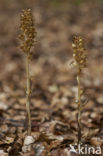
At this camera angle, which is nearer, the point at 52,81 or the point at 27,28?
the point at 27,28

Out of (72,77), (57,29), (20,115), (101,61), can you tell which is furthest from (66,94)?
(57,29)

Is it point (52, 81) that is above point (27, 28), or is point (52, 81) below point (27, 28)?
below

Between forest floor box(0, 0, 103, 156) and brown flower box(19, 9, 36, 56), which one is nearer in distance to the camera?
brown flower box(19, 9, 36, 56)

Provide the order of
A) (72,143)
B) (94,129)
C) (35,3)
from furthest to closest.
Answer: (35,3) → (94,129) → (72,143)

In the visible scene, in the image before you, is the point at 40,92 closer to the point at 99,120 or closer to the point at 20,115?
the point at 20,115

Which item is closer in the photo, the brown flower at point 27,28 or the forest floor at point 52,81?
the brown flower at point 27,28

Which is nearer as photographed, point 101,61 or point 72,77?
point 72,77

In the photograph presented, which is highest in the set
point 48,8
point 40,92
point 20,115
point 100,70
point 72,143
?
point 48,8

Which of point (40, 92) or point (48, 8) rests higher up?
point (48, 8)
